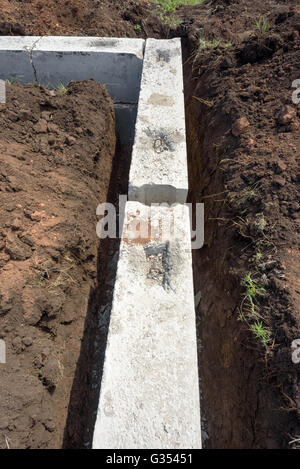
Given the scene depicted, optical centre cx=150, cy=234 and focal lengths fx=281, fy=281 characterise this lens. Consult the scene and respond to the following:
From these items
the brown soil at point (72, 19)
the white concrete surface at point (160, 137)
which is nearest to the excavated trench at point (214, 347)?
the white concrete surface at point (160, 137)

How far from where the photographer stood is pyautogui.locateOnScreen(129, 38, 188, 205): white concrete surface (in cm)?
234

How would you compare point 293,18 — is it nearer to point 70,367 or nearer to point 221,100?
point 221,100

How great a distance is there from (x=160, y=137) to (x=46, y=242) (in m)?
1.40

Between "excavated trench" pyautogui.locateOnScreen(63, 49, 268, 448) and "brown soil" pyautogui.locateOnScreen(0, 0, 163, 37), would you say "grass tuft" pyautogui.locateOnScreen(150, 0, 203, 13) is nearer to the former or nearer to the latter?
"brown soil" pyautogui.locateOnScreen(0, 0, 163, 37)

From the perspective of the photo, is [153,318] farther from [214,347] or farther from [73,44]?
[73,44]

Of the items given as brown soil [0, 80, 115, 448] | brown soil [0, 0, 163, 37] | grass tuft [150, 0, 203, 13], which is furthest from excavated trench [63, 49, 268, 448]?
grass tuft [150, 0, 203, 13]

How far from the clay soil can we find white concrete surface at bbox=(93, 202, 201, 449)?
50 centimetres

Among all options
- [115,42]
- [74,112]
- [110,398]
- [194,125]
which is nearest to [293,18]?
[194,125]

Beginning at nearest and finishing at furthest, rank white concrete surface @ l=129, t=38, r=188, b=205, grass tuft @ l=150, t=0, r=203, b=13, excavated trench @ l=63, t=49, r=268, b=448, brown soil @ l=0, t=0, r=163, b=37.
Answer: excavated trench @ l=63, t=49, r=268, b=448 → white concrete surface @ l=129, t=38, r=188, b=205 → brown soil @ l=0, t=0, r=163, b=37 → grass tuft @ l=150, t=0, r=203, b=13

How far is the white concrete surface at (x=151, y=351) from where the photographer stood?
146 cm

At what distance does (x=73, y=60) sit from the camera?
3.51 meters

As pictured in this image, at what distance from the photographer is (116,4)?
4656mm

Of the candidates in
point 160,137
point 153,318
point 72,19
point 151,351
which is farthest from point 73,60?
point 151,351

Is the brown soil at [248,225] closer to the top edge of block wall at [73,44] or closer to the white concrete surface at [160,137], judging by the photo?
the white concrete surface at [160,137]
